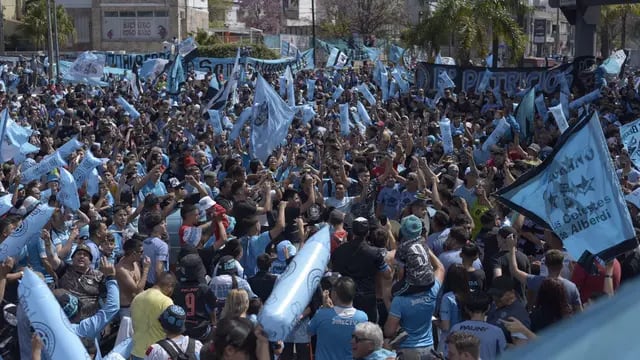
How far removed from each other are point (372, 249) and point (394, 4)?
207ft

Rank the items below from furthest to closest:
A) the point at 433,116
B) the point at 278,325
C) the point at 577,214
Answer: the point at 433,116, the point at 577,214, the point at 278,325

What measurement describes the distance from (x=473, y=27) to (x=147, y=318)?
3018cm

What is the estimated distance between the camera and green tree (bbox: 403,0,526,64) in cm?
3369

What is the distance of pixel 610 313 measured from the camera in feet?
3.24

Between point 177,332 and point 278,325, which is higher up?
point 278,325

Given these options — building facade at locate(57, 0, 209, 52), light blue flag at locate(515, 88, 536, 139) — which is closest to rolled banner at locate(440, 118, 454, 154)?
light blue flag at locate(515, 88, 536, 139)

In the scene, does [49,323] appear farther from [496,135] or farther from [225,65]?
[225,65]

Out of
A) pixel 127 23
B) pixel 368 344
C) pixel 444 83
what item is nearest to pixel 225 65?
pixel 444 83

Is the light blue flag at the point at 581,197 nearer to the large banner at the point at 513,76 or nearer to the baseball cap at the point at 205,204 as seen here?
the baseball cap at the point at 205,204

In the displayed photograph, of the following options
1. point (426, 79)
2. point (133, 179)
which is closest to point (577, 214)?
point (133, 179)

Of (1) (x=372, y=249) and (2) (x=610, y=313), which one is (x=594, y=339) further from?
(1) (x=372, y=249)

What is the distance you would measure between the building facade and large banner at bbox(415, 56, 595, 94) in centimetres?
4560

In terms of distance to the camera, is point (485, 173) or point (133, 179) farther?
A: point (133, 179)

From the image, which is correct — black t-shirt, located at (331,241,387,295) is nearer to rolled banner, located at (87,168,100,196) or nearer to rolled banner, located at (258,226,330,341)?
rolled banner, located at (258,226,330,341)
